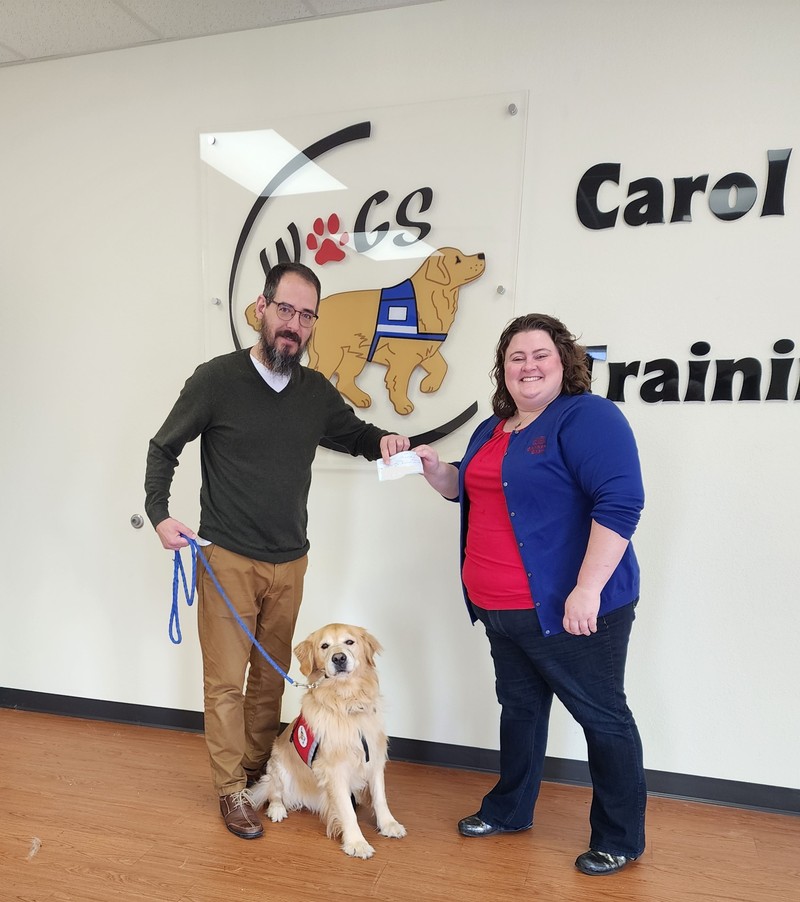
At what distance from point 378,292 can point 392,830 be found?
1.71 metres

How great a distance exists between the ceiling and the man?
1024 millimetres

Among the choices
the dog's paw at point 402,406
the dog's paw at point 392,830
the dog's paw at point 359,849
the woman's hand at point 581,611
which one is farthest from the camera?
the dog's paw at point 402,406

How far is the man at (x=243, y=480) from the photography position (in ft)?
6.59

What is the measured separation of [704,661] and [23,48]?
3.32 m

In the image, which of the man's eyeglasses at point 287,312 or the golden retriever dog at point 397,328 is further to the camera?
the golden retriever dog at point 397,328

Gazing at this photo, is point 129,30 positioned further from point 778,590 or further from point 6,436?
point 778,590

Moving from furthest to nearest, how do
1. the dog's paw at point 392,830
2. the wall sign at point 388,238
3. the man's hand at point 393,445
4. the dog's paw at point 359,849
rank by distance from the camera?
1. the wall sign at point 388,238
2. the man's hand at point 393,445
3. the dog's paw at point 392,830
4. the dog's paw at point 359,849

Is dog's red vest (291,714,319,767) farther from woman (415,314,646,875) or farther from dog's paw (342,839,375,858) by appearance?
woman (415,314,646,875)

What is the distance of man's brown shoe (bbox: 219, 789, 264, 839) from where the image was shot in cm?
198

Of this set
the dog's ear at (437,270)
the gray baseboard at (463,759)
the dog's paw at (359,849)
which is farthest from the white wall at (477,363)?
the dog's paw at (359,849)

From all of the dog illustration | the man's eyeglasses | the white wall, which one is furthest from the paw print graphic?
the man's eyeglasses

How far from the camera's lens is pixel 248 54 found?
8.27ft

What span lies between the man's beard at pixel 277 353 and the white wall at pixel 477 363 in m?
0.60

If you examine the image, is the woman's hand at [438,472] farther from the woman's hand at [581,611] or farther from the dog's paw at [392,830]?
the dog's paw at [392,830]
